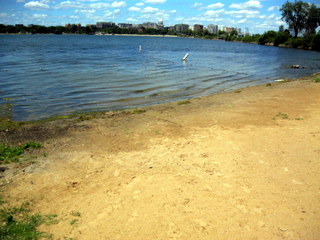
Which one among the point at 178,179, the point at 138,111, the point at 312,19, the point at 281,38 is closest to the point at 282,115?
the point at 138,111

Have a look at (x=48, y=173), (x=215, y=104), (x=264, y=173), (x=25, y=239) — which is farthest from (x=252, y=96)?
(x=25, y=239)

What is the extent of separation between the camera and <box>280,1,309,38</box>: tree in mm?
114162

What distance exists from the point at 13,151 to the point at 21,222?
398 cm

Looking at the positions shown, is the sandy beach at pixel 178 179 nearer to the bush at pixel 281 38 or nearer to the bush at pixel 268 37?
the bush at pixel 281 38

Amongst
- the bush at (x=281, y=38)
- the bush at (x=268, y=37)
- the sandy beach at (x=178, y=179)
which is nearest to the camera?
the sandy beach at (x=178, y=179)

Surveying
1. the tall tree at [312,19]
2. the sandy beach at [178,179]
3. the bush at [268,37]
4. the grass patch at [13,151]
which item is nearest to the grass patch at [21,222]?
the sandy beach at [178,179]

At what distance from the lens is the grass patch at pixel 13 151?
8.06 meters

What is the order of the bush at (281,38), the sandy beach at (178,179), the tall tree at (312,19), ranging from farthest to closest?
the bush at (281,38)
the tall tree at (312,19)
the sandy beach at (178,179)

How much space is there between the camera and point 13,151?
28.1ft

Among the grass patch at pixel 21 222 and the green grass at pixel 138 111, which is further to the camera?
the green grass at pixel 138 111

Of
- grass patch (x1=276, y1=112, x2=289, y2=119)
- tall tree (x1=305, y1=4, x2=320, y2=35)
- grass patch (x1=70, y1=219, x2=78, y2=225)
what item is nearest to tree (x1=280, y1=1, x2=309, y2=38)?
tall tree (x1=305, y1=4, x2=320, y2=35)

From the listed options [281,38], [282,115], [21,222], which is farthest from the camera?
[281,38]

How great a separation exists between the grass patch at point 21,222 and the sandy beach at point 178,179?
21 cm

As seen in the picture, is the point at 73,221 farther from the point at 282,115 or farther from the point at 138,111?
the point at 282,115
